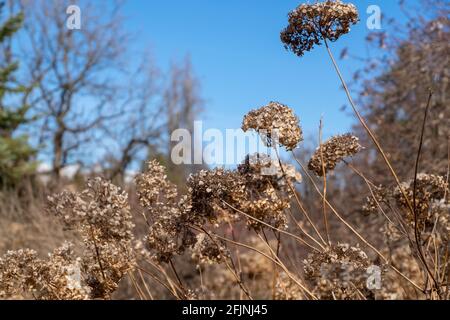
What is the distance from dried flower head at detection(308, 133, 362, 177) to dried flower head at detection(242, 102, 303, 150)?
0.20 meters

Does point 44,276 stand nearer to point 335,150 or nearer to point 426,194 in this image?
point 335,150

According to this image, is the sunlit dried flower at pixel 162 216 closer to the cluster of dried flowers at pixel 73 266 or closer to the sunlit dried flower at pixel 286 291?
the cluster of dried flowers at pixel 73 266

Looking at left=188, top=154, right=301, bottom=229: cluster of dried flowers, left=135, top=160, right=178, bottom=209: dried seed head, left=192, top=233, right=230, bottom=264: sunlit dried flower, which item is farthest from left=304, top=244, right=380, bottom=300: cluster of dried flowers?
left=135, top=160, right=178, bottom=209: dried seed head

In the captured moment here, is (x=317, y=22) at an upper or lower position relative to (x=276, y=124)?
upper

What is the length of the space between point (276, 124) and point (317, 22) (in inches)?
18.8

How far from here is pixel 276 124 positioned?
2.15 metres

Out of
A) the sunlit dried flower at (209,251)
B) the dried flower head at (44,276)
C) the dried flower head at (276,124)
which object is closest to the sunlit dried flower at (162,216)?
the sunlit dried flower at (209,251)

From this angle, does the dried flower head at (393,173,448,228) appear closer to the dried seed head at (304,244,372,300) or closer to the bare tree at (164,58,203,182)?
the dried seed head at (304,244,372,300)

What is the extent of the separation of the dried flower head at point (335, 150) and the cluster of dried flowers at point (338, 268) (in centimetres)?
36

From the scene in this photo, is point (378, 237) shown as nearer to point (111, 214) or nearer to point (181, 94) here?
point (111, 214)

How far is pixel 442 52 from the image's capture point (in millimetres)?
7234

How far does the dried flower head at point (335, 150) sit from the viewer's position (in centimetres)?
233

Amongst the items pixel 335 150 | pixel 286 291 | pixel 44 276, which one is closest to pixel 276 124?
pixel 335 150

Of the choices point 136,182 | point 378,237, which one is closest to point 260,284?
point 378,237
